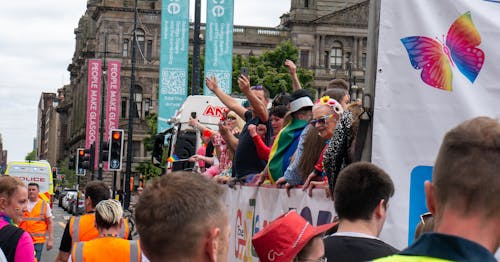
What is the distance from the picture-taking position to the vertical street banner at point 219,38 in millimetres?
34125

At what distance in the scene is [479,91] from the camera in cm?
540

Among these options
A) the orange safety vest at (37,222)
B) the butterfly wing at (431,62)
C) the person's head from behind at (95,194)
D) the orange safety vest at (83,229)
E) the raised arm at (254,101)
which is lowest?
the orange safety vest at (37,222)

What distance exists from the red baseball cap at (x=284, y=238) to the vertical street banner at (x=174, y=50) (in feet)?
106

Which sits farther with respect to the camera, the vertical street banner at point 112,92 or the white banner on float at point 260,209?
the vertical street banner at point 112,92

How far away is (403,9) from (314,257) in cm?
187

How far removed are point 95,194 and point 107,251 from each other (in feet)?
6.32

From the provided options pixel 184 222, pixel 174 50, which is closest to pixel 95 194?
pixel 184 222

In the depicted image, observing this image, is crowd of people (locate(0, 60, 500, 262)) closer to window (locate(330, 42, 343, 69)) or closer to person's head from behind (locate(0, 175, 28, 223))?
person's head from behind (locate(0, 175, 28, 223))

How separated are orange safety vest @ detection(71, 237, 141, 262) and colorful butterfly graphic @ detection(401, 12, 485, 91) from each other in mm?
2083

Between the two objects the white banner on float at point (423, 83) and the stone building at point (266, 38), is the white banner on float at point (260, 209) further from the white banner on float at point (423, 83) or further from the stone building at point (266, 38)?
the stone building at point (266, 38)

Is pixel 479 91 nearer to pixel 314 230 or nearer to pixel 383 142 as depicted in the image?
pixel 383 142

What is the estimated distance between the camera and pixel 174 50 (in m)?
39.9

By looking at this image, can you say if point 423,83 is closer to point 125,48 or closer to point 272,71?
point 272,71

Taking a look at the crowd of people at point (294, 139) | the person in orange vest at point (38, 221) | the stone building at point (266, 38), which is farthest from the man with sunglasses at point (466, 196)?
the stone building at point (266, 38)
